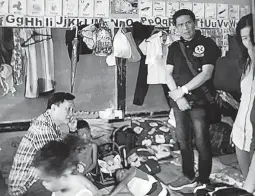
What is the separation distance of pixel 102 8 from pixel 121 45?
0.16 meters

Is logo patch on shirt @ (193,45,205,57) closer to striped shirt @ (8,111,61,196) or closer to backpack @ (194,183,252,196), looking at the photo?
backpack @ (194,183,252,196)

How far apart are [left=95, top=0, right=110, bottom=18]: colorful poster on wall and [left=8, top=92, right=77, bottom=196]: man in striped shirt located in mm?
342

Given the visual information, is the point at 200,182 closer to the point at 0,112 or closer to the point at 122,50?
the point at 122,50

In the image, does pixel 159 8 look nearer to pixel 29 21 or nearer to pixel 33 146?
pixel 29 21

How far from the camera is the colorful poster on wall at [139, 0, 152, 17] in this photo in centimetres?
162

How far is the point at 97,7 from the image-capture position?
1.57 meters

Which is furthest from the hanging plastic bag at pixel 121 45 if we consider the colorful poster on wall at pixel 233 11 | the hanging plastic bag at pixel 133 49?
the colorful poster on wall at pixel 233 11

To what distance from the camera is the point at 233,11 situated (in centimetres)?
175

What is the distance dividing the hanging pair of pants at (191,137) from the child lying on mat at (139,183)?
137 millimetres

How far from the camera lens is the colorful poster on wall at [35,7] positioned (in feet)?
4.86

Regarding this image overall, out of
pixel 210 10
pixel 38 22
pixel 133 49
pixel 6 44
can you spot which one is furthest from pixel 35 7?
pixel 210 10

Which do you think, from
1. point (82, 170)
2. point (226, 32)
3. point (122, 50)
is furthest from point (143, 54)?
point (82, 170)

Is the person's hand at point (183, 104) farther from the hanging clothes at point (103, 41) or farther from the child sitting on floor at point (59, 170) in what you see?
the child sitting on floor at point (59, 170)

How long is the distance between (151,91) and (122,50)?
7.8 inches
